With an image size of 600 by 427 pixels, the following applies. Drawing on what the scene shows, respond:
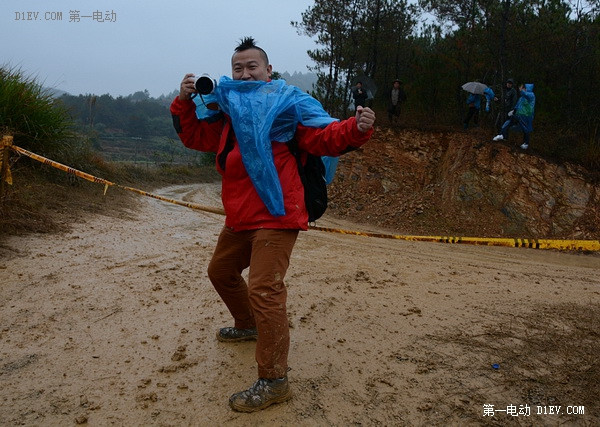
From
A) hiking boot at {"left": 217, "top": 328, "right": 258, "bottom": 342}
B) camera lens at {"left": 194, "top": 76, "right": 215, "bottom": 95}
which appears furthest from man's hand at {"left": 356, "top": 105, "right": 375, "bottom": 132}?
hiking boot at {"left": 217, "top": 328, "right": 258, "bottom": 342}

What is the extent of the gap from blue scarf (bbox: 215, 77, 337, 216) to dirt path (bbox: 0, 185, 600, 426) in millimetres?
1124

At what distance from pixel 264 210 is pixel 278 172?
22cm

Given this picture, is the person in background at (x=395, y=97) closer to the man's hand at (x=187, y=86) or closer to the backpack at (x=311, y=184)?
the backpack at (x=311, y=184)

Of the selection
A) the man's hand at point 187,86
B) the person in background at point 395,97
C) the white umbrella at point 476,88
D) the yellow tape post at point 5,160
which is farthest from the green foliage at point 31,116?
the white umbrella at point 476,88

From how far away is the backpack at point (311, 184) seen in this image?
7.95ft

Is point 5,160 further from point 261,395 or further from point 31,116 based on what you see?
point 261,395

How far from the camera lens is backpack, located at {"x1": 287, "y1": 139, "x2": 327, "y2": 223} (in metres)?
2.42

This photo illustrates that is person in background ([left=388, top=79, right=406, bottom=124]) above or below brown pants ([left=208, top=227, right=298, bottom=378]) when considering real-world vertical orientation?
above

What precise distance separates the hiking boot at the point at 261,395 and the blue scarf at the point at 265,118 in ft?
2.93

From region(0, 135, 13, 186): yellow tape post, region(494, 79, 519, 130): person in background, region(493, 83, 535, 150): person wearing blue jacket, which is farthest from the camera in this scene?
region(494, 79, 519, 130): person in background

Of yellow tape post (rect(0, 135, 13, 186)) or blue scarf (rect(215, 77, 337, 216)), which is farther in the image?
yellow tape post (rect(0, 135, 13, 186))

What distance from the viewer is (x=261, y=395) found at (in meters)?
2.25

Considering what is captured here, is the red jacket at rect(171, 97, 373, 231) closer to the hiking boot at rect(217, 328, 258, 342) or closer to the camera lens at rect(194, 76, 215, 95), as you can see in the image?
the camera lens at rect(194, 76, 215, 95)

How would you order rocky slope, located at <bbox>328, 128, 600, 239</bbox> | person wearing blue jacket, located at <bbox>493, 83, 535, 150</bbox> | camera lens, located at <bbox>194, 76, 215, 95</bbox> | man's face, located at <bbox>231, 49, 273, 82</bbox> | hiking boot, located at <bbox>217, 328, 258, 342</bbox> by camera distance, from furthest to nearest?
person wearing blue jacket, located at <bbox>493, 83, 535, 150</bbox>
rocky slope, located at <bbox>328, 128, 600, 239</bbox>
hiking boot, located at <bbox>217, 328, 258, 342</bbox>
man's face, located at <bbox>231, 49, 273, 82</bbox>
camera lens, located at <bbox>194, 76, 215, 95</bbox>
